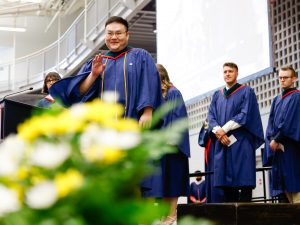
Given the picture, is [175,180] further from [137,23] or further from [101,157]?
[137,23]

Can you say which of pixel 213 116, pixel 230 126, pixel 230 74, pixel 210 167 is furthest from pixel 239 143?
pixel 230 74

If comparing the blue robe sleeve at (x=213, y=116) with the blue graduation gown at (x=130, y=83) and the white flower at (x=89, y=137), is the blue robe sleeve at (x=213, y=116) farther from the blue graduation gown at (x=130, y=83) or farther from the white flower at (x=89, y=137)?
the white flower at (x=89, y=137)

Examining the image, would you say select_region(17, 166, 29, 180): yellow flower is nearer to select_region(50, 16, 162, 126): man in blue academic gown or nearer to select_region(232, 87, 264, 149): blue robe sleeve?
select_region(50, 16, 162, 126): man in blue academic gown

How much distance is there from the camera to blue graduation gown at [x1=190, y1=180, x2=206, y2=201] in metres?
9.07

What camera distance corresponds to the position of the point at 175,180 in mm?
4418

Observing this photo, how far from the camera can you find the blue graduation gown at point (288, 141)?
4746 mm

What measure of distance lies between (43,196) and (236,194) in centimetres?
453

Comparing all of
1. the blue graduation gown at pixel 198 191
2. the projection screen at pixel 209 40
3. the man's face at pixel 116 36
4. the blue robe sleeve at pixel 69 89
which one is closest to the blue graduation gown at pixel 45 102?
the blue robe sleeve at pixel 69 89

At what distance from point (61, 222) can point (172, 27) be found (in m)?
8.02

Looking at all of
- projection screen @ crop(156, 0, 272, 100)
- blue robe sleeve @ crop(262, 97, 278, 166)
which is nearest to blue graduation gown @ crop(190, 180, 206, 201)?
projection screen @ crop(156, 0, 272, 100)

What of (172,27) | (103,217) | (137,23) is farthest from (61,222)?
(137,23)

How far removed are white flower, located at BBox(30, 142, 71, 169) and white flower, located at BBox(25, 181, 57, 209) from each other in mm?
18

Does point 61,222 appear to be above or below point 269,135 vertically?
below

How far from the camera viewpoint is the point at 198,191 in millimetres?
9180
